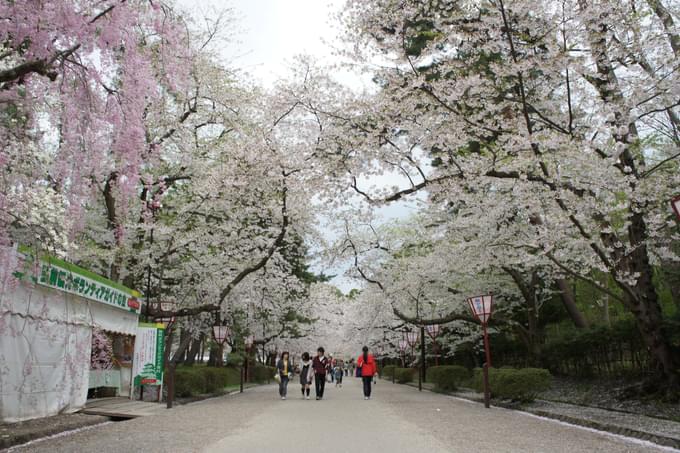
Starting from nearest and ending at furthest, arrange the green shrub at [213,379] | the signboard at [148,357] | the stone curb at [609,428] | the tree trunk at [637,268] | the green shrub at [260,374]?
1. the stone curb at [609,428]
2. the tree trunk at [637,268]
3. the signboard at [148,357]
4. the green shrub at [213,379]
5. the green shrub at [260,374]

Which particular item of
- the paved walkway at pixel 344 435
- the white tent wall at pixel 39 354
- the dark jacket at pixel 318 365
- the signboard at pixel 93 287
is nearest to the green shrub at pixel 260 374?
the dark jacket at pixel 318 365

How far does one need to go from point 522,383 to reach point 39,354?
33.6 ft

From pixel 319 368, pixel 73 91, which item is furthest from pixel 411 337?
pixel 73 91

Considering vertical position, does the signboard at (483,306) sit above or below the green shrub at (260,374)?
above

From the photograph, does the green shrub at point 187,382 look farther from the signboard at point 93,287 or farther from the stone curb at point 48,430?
the stone curb at point 48,430

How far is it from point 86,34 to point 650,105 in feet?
35.3

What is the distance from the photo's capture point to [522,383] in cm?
1230

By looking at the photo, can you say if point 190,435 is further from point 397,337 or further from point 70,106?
point 397,337

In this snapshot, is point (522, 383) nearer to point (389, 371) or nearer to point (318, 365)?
point (318, 365)

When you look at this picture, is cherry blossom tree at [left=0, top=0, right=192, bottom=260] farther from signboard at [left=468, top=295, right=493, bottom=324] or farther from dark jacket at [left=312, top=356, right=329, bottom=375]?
dark jacket at [left=312, top=356, right=329, bottom=375]

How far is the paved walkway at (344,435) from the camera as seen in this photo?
21.2 ft

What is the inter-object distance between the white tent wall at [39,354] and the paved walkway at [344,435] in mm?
1248

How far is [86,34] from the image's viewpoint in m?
5.00

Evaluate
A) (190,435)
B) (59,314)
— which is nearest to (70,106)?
(190,435)
